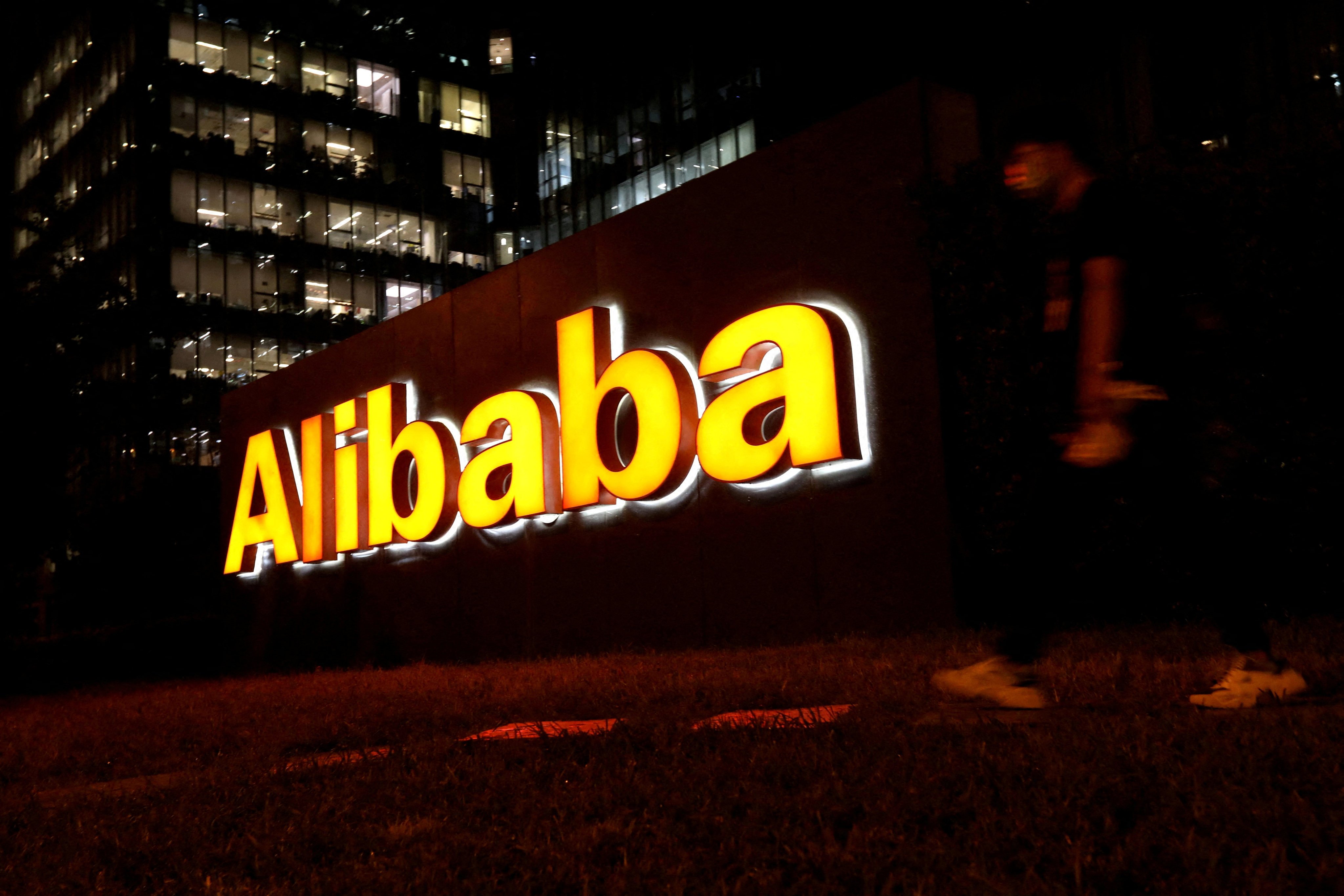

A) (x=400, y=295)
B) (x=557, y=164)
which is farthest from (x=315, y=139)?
(x=557, y=164)

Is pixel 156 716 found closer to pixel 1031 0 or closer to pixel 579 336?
pixel 579 336

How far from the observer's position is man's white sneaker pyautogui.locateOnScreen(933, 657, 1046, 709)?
3.75m

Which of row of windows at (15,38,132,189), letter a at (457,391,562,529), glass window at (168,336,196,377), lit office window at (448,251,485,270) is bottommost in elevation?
letter a at (457,391,562,529)

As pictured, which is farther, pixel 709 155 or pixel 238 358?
pixel 238 358

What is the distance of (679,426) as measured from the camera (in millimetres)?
10102

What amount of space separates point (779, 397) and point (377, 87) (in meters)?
54.3

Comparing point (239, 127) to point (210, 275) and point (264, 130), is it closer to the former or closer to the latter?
point (264, 130)

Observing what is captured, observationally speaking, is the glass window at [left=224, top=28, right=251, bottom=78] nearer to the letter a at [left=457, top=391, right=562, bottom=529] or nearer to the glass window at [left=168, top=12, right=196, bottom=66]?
the glass window at [left=168, top=12, right=196, bottom=66]

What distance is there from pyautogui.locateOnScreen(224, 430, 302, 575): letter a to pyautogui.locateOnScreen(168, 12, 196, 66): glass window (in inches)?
1586

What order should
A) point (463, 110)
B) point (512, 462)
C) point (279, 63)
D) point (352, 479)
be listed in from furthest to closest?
point (463, 110), point (279, 63), point (352, 479), point (512, 462)

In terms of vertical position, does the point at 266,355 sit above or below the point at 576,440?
above

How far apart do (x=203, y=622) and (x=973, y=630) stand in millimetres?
19051

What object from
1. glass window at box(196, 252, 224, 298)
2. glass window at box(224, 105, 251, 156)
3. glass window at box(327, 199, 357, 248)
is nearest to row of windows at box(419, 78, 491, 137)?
glass window at box(327, 199, 357, 248)

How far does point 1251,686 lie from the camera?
3.54 m
